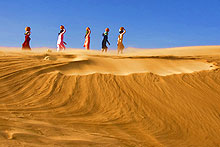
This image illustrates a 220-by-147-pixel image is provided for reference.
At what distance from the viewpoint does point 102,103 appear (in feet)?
23.9

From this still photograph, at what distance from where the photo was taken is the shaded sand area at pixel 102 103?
5.13 m

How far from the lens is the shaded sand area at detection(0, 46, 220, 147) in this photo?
5.13m

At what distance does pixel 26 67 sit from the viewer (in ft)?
25.4

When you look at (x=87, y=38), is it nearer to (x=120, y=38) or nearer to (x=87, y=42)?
(x=87, y=42)

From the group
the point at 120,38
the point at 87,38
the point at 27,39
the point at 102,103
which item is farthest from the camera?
the point at 87,38

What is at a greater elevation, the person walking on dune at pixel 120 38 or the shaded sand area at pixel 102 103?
the person walking on dune at pixel 120 38

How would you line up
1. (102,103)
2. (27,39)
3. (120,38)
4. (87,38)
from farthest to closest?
1. (87,38)
2. (120,38)
3. (27,39)
4. (102,103)

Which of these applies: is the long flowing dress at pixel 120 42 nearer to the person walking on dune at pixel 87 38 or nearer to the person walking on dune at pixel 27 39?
the person walking on dune at pixel 87 38

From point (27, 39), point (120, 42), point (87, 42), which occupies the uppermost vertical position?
point (87, 42)

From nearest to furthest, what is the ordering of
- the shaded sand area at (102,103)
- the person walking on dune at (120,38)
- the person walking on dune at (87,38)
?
the shaded sand area at (102,103) → the person walking on dune at (120,38) → the person walking on dune at (87,38)

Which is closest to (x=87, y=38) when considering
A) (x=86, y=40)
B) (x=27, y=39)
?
(x=86, y=40)

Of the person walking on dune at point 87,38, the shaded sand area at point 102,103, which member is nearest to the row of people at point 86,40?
the person walking on dune at point 87,38

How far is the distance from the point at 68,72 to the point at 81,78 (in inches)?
21.4

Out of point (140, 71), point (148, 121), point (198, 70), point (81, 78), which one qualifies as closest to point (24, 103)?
point (81, 78)
